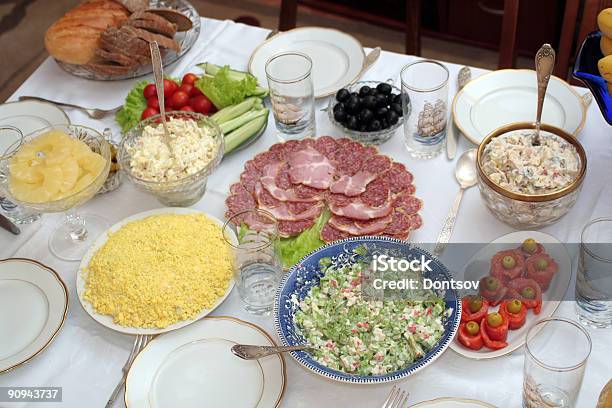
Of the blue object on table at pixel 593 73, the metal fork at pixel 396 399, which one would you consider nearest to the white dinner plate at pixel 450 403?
the metal fork at pixel 396 399

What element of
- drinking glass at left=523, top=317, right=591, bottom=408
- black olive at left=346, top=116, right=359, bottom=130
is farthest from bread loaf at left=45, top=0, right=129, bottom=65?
drinking glass at left=523, top=317, right=591, bottom=408

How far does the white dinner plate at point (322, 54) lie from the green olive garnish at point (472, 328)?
33.0 inches

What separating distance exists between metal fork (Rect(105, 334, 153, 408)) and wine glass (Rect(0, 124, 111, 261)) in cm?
31

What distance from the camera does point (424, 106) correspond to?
5.51ft

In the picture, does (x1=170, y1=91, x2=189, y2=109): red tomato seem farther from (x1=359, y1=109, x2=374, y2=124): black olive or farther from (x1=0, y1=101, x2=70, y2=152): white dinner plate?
(x1=359, y1=109, x2=374, y2=124): black olive

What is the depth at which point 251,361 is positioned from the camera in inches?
53.9

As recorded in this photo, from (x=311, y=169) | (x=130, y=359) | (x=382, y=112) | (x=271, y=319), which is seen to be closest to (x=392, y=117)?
(x=382, y=112)

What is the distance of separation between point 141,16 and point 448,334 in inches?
52.8

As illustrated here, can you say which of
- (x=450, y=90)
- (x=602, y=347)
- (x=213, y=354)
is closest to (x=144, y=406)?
(x=213, y=354)

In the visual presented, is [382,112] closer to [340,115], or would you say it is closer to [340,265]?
[340,115]

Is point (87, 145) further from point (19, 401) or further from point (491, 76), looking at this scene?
point (491, 76)

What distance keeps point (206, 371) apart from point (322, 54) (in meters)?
1.06

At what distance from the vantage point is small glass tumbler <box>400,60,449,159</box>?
5.46ft

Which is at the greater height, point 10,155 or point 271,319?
point 10,155
